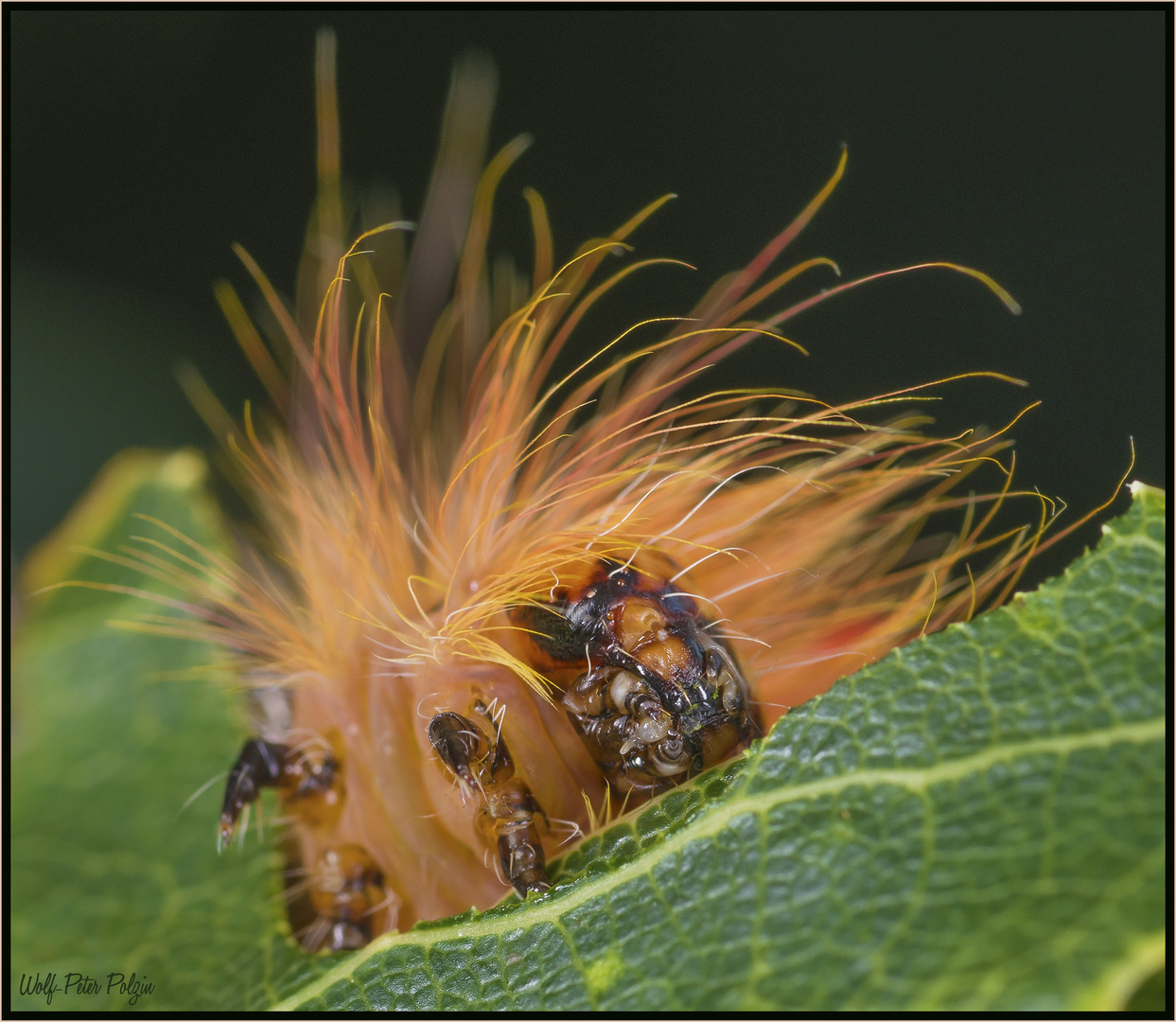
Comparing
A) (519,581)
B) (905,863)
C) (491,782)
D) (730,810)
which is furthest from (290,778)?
(905,863)

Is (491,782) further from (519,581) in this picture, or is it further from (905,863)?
(905,863)

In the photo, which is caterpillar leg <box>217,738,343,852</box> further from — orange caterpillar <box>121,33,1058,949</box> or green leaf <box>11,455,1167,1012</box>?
green leaf <box>11,455,1167,1012</box>

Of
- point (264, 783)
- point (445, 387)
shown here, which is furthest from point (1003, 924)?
point (445, 387)

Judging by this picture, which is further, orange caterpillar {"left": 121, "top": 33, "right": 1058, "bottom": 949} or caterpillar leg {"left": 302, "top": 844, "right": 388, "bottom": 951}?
caterpillar leg {"left": 302, "top": 844, "right": 388, "bottom": 951}

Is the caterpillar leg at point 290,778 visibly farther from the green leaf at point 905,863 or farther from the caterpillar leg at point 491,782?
the caterpillar leg at point 491,782

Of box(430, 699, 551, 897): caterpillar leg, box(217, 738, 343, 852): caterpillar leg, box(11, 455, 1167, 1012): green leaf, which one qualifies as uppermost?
box(217, 738, 343, 852): caterpillar leg

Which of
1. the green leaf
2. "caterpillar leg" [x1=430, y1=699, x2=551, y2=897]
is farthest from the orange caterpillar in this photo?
the green leaf
